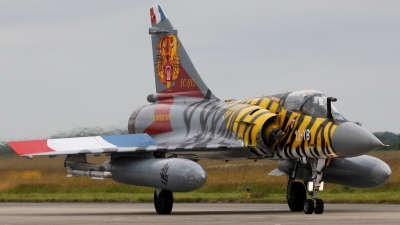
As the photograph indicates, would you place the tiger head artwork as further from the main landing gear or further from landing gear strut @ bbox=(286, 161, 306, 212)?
landing gear strut @ bbox=(286, 161, 306, 212)

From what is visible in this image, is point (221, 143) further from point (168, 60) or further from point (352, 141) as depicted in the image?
point (168, 60)

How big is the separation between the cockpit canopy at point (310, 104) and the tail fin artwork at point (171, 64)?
166 inches

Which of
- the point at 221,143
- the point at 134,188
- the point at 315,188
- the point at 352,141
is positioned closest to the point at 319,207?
the point at 315,188

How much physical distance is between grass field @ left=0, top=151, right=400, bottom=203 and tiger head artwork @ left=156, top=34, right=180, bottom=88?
14.3 ft

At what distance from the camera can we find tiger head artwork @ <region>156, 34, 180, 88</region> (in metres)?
25.4

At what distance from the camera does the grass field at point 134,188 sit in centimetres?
2828

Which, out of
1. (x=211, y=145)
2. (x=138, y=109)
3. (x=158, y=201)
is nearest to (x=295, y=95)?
(x=211, y=145)

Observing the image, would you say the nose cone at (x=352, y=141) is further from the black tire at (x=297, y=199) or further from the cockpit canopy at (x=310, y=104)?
the black tire at (x=297, y=199)

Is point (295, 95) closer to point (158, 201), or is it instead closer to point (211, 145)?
point (211, 145)

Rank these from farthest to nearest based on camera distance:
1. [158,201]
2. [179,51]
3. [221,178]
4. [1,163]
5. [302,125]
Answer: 1. [221,178]
2. [1,163]
3. [179,51]
4. [158,201]
5. [302,125]

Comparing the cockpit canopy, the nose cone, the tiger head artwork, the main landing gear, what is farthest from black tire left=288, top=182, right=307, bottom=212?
the tiger head artwork

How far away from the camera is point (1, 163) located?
30406 millimetres

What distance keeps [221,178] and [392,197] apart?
28.7ft

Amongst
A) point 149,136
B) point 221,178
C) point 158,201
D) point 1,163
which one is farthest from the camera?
point 221,178
